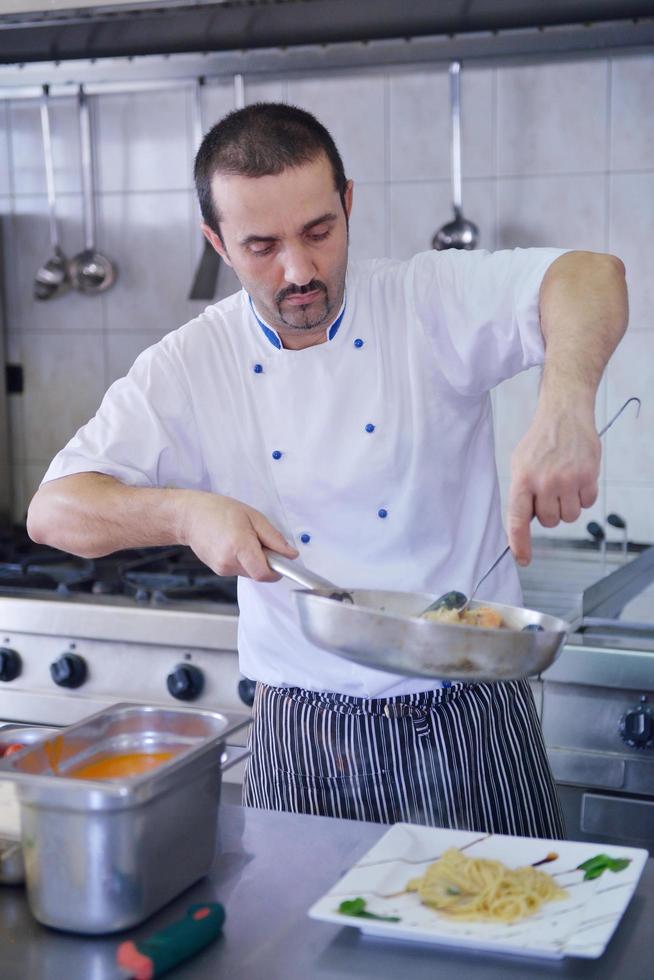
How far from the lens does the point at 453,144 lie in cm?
266

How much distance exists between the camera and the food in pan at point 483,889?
1063mm

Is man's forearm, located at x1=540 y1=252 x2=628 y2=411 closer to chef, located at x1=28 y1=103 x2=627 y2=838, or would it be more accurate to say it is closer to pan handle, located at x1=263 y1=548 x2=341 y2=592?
chef, located at x1=28 y1=103 x2=627 y2=838

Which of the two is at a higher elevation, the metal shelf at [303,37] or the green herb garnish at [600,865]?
the metal shelf at [303,37]

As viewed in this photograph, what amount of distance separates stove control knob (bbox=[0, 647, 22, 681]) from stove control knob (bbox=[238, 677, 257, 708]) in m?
0.49

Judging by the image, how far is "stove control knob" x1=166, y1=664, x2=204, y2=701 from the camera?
2.27 meters

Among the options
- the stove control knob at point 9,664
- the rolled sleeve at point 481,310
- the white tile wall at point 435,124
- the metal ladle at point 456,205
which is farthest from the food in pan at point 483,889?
the white tile wall at point 435,124

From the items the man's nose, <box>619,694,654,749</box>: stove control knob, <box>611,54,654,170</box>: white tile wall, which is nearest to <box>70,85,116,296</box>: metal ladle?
<box>611,54,654,170</box>: white tile wall

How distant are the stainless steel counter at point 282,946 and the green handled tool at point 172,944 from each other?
13 millimetres

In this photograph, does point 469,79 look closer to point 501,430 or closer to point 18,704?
point 501,430

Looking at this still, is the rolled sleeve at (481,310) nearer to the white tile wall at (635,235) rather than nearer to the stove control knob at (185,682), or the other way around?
the stove control knob at (185,682)

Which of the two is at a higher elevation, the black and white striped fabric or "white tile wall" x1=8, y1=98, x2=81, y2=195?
"white tile wall" x1=8, y1=98, x2=81, y2=195

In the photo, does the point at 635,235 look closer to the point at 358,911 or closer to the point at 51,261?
the point at 51,261

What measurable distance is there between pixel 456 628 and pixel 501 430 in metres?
1.72

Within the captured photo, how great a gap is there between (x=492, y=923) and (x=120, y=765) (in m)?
0.41
